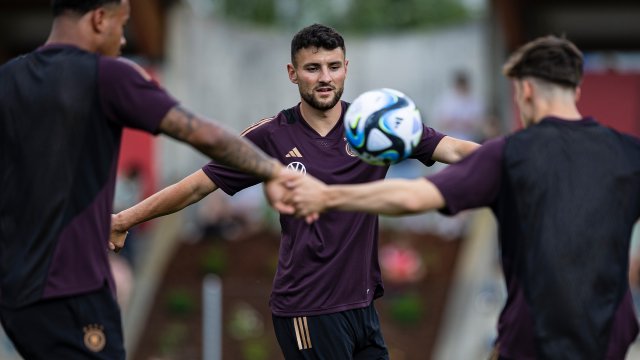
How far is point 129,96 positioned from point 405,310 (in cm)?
1180

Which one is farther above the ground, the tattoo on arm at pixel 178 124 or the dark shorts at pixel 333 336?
the tattoo on arm at pixel 178 124

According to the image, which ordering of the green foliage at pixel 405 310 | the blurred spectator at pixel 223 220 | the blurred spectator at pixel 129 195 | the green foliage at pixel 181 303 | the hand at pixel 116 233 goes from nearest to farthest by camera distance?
the hand at pixel 116 233 < the green foliage at pixel 405 310 < the green foliage at pixel 181 303 < the blurred spectator at pixel 129 195 < the blurred spectator at pixel 223 220

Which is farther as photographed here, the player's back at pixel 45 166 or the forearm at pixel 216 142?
the forearm at pixel 216 142

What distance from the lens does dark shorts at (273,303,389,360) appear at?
7238mm

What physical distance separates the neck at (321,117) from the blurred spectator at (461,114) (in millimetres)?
10087

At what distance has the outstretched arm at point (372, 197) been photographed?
18.7ft

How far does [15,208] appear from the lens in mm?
5562

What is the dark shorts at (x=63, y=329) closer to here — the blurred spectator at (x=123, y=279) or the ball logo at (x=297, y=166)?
the ball logo at (x=297, y=166)

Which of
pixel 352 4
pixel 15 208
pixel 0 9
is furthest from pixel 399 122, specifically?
pixel 352 4

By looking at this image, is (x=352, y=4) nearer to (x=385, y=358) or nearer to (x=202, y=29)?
(x=202, y=29)

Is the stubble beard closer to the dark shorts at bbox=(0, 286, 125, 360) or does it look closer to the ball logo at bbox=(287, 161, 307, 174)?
the ball logo at bbox=(287, 161, 307, 174)

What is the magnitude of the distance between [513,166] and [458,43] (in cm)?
1563

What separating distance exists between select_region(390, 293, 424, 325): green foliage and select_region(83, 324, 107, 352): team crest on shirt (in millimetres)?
11654

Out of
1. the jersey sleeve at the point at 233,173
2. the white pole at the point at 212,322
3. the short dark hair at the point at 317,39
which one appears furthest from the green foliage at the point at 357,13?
the jersey sleeve at the point at 233,173
